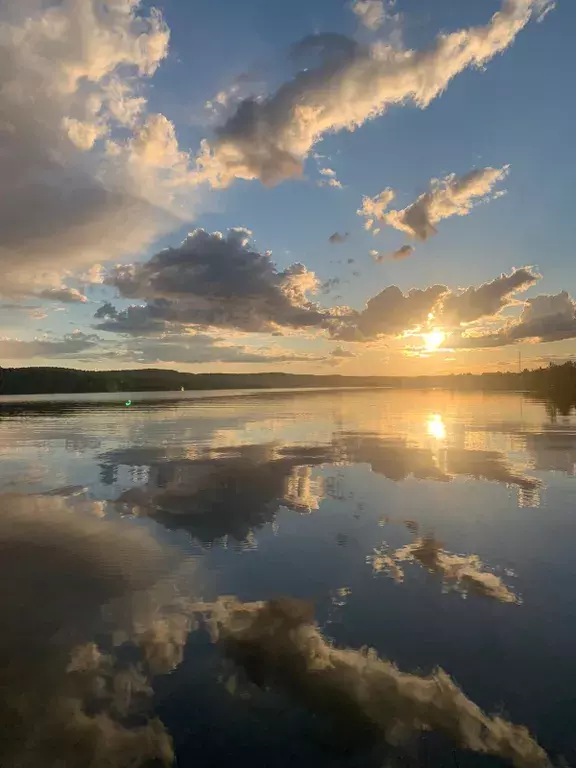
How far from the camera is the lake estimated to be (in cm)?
684

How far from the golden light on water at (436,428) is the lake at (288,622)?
59.9 feet

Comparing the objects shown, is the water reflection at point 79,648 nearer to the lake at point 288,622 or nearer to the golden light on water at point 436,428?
the lake at point 288,622

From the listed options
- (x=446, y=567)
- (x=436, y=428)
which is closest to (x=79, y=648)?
(x=446, y=567)

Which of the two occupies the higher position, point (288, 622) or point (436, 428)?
point (288, 622)

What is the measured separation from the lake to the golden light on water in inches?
718

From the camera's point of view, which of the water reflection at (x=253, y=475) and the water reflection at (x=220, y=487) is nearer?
the water reflection at (x=220, y=487)

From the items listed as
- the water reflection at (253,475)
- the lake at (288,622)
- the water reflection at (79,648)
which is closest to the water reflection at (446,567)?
the lake at (288,622)

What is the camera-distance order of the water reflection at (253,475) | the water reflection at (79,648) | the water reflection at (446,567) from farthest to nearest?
the water reflection at (253,475) → the water reflection at (446,567) → the water reflection at (79,648)

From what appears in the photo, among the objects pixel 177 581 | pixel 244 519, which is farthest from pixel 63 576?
pixel 244 519

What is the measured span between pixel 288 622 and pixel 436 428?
129 ft

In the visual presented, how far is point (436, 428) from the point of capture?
46.5 m

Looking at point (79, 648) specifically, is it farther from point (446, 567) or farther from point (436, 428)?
point (436, 428)

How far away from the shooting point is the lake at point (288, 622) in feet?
22.4

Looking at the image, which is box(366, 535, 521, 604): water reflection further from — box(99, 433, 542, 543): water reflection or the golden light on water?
the golden light on water
